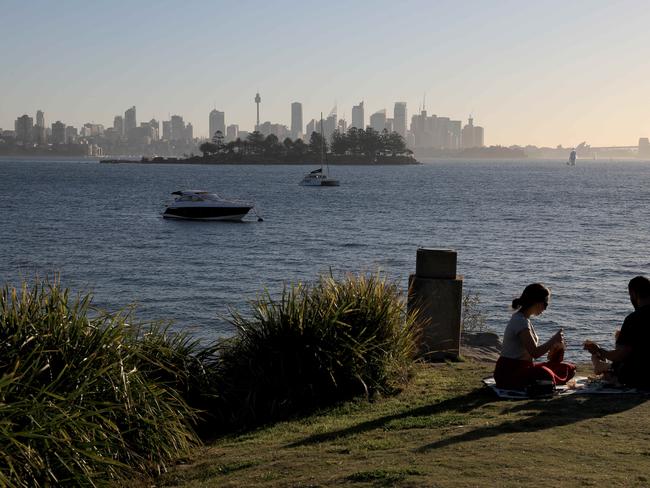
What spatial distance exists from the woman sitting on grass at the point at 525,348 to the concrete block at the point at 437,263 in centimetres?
197

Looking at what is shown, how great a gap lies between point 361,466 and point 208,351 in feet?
10.9

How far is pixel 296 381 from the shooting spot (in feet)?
29.5

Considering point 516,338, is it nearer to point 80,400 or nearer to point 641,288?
point 641,288

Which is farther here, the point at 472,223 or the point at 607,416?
the point at 472,223

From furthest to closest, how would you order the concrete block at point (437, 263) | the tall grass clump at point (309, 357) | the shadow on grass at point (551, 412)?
the concrete block at point (437, 263) < the tall grass clump at point (309, 357) < the shadow on grass at point (551, 412)

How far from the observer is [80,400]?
6773 mm

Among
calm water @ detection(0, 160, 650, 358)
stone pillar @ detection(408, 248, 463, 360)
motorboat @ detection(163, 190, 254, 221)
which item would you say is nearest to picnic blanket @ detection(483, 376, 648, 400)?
stone pillar @ detection(408, 248, 463, 360)

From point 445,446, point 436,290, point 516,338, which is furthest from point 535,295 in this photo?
point 436,290

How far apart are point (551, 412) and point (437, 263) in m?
3.09

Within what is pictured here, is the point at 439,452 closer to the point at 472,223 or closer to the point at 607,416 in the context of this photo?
the point at 607,416

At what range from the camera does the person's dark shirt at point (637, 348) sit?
8.32 meters

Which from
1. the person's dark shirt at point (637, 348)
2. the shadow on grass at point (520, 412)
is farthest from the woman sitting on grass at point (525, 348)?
the person's dark shirt at point (637, 348)

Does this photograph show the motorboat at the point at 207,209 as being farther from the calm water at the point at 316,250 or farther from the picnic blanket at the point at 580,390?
the picnic blanket at the point at 580,390

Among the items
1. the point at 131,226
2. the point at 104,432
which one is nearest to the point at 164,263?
the point at 131,226
